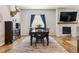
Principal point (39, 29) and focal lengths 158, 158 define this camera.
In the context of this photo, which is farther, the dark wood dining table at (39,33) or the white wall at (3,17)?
the dark wood dining table at (39,33)

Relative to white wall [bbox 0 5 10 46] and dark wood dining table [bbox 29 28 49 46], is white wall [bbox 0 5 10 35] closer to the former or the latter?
white wall [bbox 0 5 10 46]

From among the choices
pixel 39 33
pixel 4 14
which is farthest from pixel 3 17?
pixel 39 33

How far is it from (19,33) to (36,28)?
89cm

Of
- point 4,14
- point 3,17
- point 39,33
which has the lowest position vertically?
point 39,33

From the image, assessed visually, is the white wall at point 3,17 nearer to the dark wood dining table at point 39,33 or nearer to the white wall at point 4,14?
the white wall at point 4,14

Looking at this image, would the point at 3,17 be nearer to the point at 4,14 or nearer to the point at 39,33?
the point at 4,14

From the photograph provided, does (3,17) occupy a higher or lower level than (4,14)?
lower

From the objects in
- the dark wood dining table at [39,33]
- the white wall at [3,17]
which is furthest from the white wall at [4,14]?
the dark wood dining table at [39,33]

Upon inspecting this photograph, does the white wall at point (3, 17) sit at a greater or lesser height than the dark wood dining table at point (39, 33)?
greater

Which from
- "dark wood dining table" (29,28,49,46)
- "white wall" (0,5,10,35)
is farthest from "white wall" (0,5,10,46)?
"dark wood dining table" (29,28,49,46)

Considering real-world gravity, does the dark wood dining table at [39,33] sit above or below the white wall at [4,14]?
below
